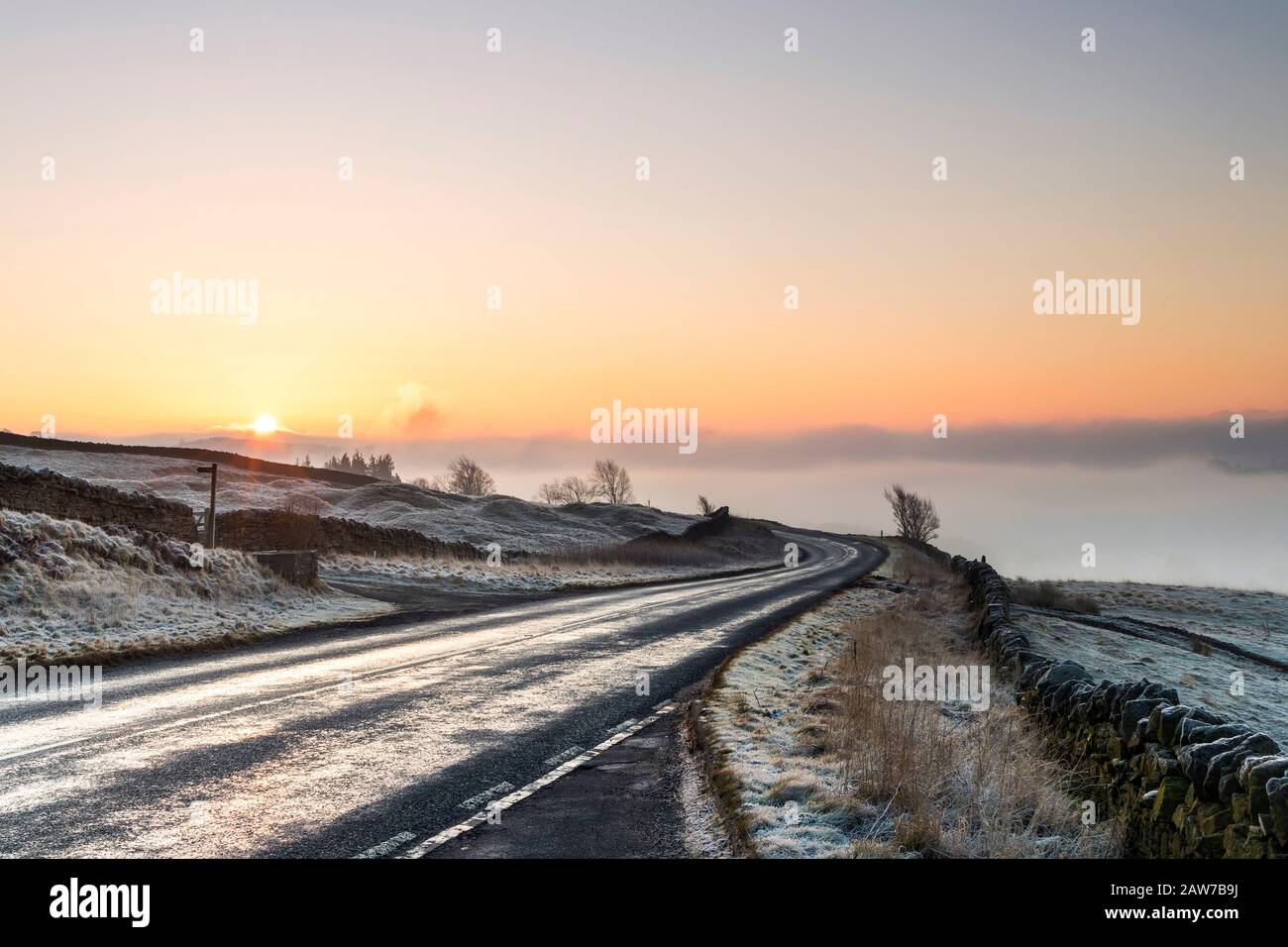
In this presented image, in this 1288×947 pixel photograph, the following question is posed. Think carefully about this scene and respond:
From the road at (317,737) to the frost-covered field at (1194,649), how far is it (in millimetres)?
10992

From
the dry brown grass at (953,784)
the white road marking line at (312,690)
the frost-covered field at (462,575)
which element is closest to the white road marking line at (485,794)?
the dry brown grass at (953,784)

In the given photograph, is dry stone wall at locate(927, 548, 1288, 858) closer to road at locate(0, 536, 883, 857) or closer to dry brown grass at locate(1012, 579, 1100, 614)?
road at locate(0, 536, 883, 857)

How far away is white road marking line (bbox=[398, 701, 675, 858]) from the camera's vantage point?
625cm

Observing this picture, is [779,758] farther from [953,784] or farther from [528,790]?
[528,790]

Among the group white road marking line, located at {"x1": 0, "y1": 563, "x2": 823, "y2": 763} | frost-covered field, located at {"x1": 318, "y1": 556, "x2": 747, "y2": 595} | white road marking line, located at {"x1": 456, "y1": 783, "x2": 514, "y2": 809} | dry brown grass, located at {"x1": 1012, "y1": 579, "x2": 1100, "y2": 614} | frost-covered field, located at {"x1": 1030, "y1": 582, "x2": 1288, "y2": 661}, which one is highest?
white road marking line, located at {"x1": 456, "y1": 783, "x2": 514, "y2": 809}

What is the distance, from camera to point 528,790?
7.91 m

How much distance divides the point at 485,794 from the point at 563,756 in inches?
64.9

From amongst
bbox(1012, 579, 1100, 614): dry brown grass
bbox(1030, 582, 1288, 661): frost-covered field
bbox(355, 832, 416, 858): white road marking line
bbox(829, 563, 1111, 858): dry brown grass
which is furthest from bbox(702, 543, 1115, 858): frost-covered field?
bbox(1012, 579, 1100, 614): dry brown grass

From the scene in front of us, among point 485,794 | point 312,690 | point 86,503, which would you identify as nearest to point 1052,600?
point 312,690

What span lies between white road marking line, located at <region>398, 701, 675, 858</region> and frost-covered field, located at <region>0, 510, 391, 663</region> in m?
9.37

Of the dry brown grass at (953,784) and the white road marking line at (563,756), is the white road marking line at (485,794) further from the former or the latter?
the dry brown grass at (953,784)

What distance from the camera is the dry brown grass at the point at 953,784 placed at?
6133mm

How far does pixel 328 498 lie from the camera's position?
74.1 meters
